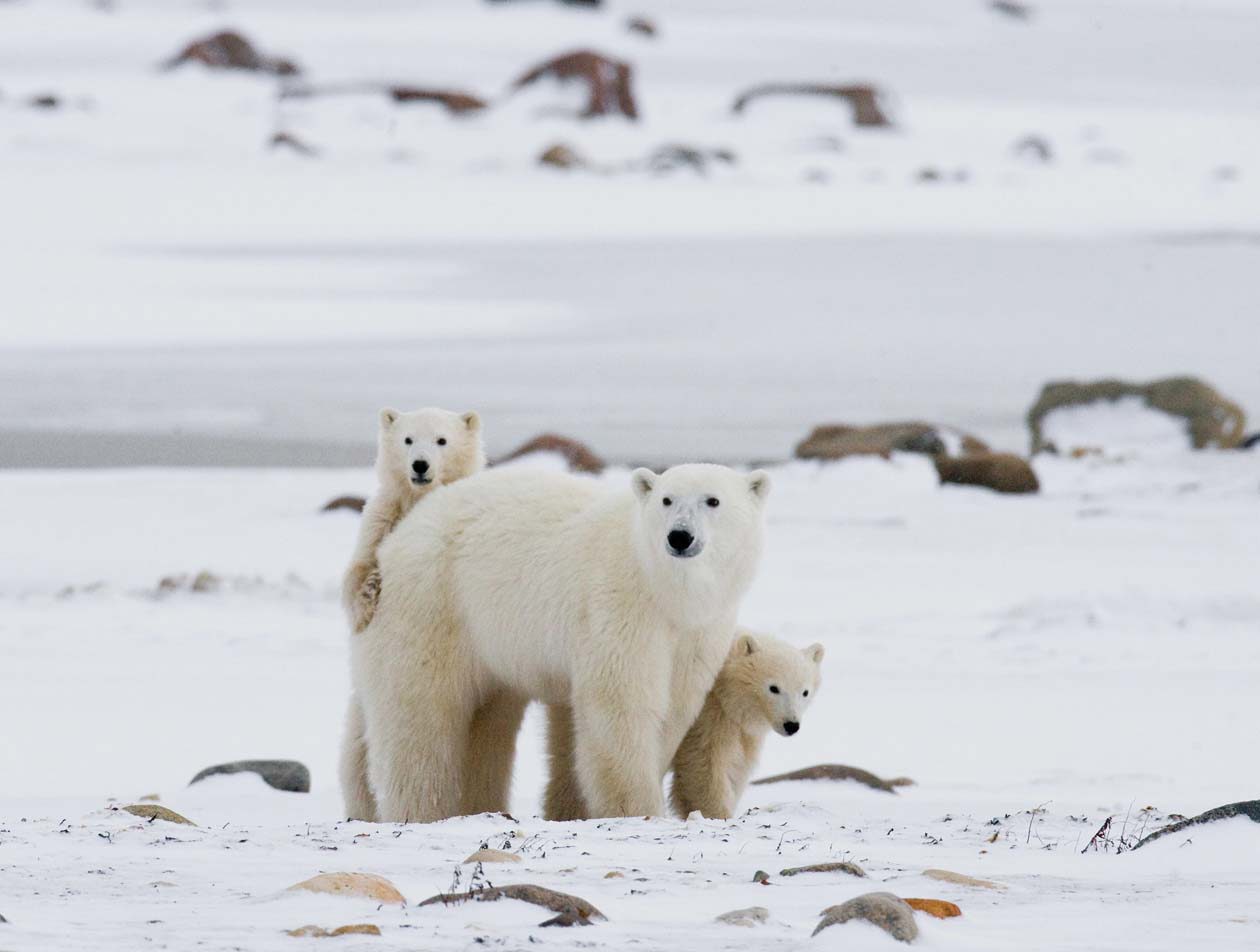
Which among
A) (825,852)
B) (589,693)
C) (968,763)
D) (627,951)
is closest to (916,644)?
(968,763)

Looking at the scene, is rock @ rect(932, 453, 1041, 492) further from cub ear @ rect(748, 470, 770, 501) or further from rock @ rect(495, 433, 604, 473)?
cub ear @ rect(748, 470, 770, 501)

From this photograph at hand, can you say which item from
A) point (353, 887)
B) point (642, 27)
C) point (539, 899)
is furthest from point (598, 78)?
point (539, 899)

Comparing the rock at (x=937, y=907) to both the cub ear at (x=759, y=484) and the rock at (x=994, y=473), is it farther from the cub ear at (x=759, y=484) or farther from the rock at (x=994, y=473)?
the rock at (x=994, y=473)

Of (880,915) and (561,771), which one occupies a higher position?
(880,915)

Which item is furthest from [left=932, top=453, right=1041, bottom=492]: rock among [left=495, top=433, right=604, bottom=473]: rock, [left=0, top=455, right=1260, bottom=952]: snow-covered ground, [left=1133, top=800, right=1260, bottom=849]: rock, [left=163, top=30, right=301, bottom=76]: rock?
[left=163, top=30, right=301, bottom=76]: rock

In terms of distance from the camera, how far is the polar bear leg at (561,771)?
15.0 ft

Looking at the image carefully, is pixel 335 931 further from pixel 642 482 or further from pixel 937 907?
pixel 642 482

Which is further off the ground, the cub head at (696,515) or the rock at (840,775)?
the cub head at (696,515)

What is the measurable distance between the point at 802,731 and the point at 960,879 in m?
2.59

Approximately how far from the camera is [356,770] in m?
4.70

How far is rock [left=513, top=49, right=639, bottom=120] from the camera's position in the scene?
81.6 ft

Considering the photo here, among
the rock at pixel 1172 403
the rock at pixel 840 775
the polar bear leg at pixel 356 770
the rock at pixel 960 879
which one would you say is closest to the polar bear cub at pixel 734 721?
the rock at pixel 840 775

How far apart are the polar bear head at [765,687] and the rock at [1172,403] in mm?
6009

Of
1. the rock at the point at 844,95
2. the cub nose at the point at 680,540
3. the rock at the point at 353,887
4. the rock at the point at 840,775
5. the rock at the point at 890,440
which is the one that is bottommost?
the rock at the point at 840,775
